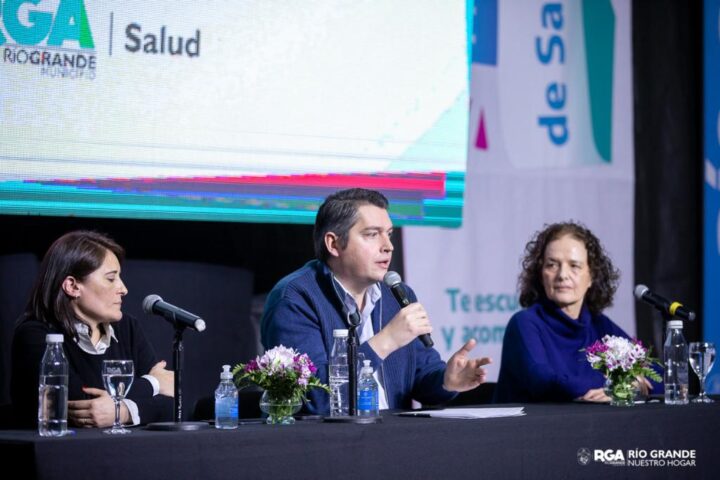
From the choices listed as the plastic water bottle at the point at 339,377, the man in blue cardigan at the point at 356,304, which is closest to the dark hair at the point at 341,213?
the man in blue cardigan at the point at 356,304

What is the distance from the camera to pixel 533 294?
11.6 ft

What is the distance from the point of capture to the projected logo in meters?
4.83

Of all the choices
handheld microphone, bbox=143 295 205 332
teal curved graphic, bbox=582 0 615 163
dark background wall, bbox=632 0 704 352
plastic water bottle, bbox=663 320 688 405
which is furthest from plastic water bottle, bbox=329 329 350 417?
dark background wall, bbox=632 0 704 352

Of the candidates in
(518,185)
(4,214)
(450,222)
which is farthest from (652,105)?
(4,214)

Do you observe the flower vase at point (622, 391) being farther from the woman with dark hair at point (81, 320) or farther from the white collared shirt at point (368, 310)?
the woman with dark hair at point (81, 320)

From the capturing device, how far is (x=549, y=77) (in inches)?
195

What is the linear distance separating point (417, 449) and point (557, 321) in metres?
1.31

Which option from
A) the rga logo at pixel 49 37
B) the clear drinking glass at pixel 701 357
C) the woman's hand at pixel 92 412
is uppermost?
the rga logo at pixel 49 37

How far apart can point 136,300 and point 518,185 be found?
1987 mm

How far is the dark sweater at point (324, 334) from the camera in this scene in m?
2.75

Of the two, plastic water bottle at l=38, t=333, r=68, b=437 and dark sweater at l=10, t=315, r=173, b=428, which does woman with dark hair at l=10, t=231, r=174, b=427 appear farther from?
plastic water bottle at l=38, t=333, r=68, b=437

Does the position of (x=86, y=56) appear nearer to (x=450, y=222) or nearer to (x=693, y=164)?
(x=450, y=222)

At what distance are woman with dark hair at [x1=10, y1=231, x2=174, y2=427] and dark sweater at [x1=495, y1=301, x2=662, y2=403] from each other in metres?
1.20

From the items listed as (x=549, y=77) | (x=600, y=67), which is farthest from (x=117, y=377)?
(x=600, y=67)
